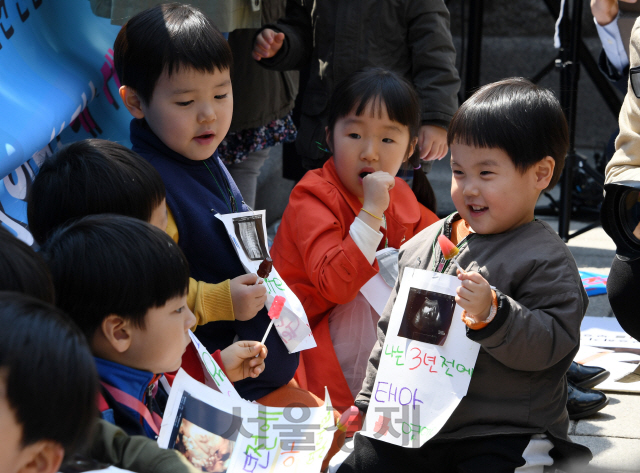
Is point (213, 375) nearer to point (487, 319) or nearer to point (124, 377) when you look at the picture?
point (124, 377)

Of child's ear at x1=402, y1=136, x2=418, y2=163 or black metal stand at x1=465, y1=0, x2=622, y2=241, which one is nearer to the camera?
child's ear at x1=402, y1=136, x2=418, y2=163

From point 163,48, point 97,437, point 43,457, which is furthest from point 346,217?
point 43,457

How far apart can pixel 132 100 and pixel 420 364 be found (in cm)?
102

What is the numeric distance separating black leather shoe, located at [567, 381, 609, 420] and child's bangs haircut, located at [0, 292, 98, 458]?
1.76 meters

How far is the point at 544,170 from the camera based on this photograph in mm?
1750

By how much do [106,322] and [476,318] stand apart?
2.47 ft

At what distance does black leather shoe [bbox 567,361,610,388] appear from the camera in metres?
2.49

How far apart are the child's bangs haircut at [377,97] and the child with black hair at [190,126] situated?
0.47 meters

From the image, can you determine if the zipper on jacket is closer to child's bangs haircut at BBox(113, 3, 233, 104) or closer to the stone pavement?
child's bangs haircut at BBox(113, 3, 233, 104)

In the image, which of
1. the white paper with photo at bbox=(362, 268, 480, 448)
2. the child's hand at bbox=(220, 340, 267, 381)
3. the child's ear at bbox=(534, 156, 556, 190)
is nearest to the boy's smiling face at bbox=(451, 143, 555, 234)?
the child's ear at bbox=(534, 156, 556, 190)

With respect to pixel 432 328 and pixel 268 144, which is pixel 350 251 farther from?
pixel 268 144

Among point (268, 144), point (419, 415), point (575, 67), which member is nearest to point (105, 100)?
point (268, 144)

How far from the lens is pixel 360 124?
2309 millimetres

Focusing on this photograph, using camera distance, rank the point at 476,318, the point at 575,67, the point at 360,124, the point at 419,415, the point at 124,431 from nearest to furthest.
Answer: the point at 124,431 < the point at 476,318 < the point at 419,415 < the point at 360,124 < the point at 575,67
